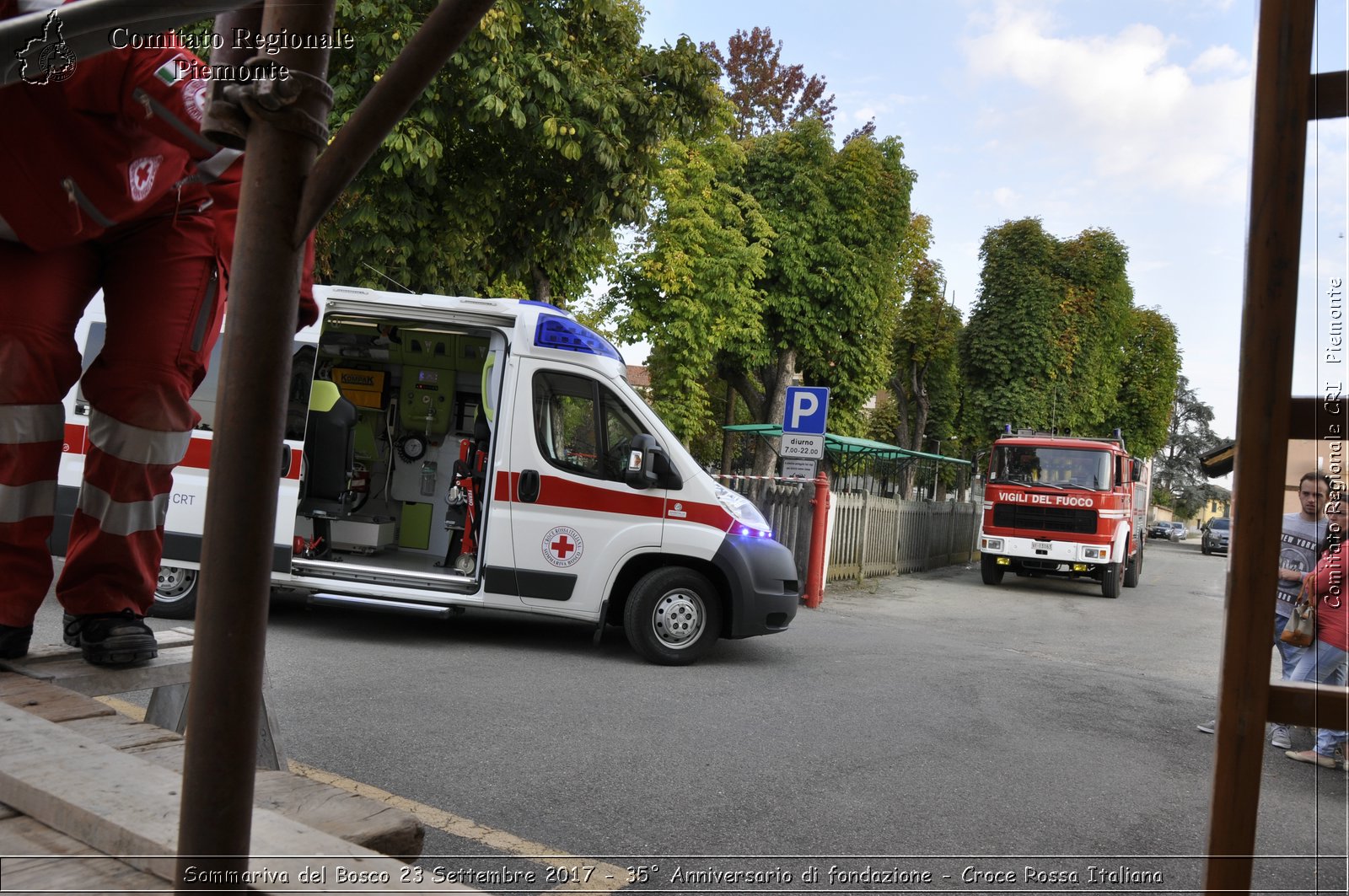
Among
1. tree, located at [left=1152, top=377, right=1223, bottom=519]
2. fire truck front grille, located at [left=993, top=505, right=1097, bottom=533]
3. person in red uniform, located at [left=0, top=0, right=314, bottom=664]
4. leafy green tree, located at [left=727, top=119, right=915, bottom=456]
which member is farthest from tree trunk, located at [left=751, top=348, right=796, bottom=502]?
tree, located at [left=1152, top=377, right=1223, bottom=519]

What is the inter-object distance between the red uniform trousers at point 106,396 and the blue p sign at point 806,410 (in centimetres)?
1083

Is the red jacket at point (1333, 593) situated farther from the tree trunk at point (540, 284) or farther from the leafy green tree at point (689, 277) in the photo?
the leafy green tree at point (689, 277)

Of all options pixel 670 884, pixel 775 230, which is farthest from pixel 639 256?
pixel 670 884

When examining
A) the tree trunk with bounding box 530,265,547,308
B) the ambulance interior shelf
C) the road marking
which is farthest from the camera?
the tree trunk with bounding box 530,265,547,308

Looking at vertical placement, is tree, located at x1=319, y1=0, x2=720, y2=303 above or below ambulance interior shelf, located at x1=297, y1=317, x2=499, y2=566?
above

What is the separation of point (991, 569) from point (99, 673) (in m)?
19.1

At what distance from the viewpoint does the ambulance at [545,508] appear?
7352 mm

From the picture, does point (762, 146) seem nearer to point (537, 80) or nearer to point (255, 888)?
point (537, 80)

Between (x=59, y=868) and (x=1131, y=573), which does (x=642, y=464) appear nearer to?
(x=59, y=868)

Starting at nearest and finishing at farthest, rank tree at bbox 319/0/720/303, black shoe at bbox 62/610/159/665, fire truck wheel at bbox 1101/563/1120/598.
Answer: black shoe at bbox 62/610/159/665 < tree at bbox 319/0/720/303 < fire truck wheel at bbox 1101/563/1120/598

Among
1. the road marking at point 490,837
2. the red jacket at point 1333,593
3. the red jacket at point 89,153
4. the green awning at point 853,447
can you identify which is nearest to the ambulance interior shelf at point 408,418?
the road marking at point 490,837

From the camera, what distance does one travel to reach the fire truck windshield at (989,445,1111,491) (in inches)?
754

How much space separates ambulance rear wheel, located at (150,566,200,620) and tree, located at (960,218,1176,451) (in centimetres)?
3244

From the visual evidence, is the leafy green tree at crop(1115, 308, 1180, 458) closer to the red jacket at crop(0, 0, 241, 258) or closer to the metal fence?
the metal fence
